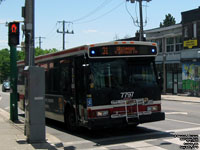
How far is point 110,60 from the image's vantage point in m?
9.73

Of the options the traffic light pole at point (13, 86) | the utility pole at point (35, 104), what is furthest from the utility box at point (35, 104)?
the traffic light pole at point (13, 86)

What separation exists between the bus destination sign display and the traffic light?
287 centimetres

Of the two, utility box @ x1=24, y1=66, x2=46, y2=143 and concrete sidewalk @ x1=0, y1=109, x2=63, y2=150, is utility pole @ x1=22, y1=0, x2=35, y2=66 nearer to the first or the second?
utility box @ x1=24, y1=66, x2=46, y2=143

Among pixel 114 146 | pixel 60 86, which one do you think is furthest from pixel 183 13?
pixel 114 146

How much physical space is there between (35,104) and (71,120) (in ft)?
7.47

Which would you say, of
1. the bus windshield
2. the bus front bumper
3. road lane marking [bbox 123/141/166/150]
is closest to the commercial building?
the bus windshield

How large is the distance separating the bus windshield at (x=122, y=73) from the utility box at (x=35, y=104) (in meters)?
1.60

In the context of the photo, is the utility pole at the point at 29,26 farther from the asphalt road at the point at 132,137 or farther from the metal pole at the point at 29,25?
the asphalt road at the point at 132,137

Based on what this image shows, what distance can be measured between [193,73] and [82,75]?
2312cm

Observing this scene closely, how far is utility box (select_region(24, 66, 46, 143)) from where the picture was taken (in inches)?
341

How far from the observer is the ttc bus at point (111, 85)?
9414mm

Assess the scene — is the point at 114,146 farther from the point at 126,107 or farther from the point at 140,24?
the point at 140,24

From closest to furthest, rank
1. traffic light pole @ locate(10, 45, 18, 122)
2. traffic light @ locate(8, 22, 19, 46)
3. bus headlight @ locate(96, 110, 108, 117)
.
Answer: bus headlight @ locate(96, 110, 108, 117) < traffic light @ locate(8, 22, 19, 46) < traffic light pole @ locate(10, 45, 18, 122)

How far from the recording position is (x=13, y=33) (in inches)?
427
